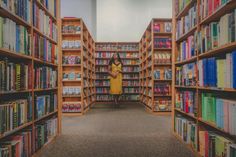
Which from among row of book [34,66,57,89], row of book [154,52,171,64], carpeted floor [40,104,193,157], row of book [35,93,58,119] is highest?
row of book [154,52,171,64]

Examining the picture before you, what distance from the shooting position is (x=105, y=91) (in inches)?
325

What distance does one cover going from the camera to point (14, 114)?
5.98 ft

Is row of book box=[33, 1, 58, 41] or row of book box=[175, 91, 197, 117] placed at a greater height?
row of book box=[33, 1, 58, 41]

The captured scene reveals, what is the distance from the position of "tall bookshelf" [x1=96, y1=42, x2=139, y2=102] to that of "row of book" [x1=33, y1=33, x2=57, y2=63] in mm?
5178

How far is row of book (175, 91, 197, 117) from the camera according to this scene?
8.01 feet

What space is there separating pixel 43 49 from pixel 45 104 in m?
0.76

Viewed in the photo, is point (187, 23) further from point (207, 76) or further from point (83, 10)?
point (83, 10)

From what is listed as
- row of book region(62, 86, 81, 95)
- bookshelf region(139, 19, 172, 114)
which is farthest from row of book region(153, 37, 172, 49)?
row of book region(62, 86, 81, 95)

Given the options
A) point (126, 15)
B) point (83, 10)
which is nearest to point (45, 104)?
point (83, 10)

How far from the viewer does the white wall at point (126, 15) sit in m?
8.80

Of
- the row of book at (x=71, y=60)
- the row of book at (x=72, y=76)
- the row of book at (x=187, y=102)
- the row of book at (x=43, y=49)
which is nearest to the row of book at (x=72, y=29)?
the row of book at (x=71, y=60)

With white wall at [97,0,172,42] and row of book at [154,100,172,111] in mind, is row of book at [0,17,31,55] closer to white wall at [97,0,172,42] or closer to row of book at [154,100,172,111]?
row of book at [154,100,172,111]

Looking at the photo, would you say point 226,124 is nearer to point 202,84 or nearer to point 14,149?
point 202,84

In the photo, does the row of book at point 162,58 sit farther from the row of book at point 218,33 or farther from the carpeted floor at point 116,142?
the row of book at point 218,33
